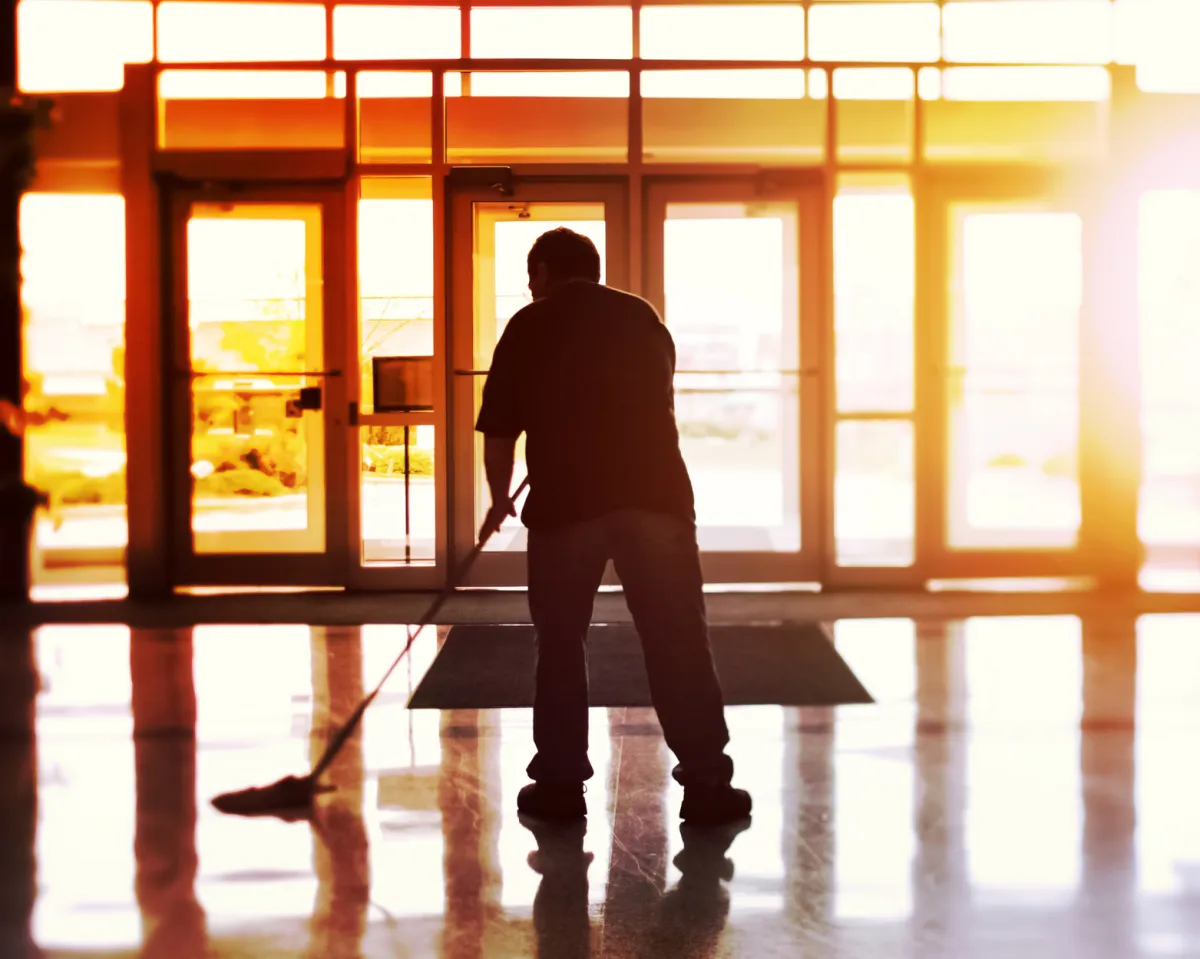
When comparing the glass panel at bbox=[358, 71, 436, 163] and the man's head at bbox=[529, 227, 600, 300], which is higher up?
the glass panel at bbox=[358, 71, 436, 163]

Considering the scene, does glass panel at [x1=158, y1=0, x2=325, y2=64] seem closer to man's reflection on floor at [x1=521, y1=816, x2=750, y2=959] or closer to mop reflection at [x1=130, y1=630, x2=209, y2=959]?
mop reflection at [x1=130, y1=630, x2=209, y2=959]

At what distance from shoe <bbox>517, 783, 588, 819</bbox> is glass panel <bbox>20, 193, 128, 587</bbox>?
4.92m

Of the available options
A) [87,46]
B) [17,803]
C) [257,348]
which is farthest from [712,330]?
[17,803]

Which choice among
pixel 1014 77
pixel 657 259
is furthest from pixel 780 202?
pixel 1014 77

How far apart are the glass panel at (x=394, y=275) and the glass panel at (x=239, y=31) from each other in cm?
105

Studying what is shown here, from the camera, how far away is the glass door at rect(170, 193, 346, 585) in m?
7.65

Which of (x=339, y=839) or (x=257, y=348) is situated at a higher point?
(x=257, y=348)

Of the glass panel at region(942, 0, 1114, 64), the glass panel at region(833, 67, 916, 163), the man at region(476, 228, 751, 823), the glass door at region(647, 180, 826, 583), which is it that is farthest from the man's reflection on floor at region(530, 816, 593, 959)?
the glass panel at region(942, 0, 1114, 64)

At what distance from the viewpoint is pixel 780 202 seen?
773 cm

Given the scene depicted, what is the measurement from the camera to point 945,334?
25.5ft

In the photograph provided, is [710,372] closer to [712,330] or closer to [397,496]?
[712,330]

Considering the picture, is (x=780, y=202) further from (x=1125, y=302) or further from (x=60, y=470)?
(x=60, y=470)

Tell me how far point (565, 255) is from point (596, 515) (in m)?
0.74

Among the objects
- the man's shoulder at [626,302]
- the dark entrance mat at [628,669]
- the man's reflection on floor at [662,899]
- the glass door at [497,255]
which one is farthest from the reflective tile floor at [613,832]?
the glass door at [497,255]
